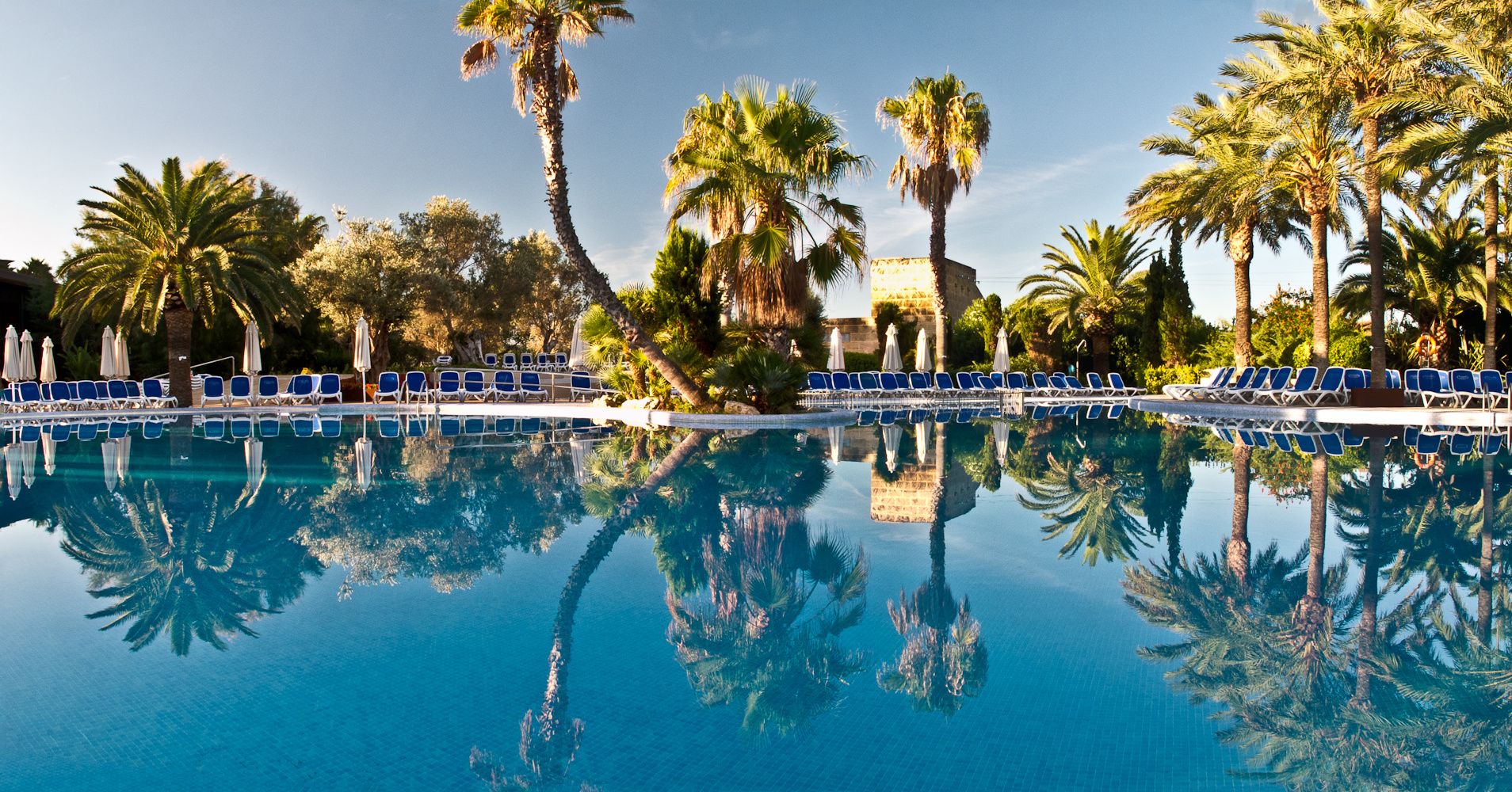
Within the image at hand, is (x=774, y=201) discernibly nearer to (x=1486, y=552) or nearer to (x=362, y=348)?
(x=1486, y=552)

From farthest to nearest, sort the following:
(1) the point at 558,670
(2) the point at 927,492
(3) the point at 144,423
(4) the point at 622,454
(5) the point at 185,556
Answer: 1. (3) the point at 144,423
2. (4) the point at 622,454
3. (2) the point at 927,492
4. (5) the point at 185,556
5. (1) the point at 558,670

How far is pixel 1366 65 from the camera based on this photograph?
1681 centimetres

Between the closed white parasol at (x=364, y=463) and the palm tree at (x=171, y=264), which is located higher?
the palm tree at (x=171, y=264)

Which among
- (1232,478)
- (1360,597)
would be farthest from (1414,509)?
(1360,597)

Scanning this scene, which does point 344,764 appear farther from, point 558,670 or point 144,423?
point 144,423

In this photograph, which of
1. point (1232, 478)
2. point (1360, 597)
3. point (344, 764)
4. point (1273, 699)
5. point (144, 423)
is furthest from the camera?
point (144, 423)

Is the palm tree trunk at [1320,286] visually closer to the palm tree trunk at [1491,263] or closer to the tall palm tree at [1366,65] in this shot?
the tall palm tree at [1366,65]

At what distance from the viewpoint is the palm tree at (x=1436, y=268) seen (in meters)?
21.6

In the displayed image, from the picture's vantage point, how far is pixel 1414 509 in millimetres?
6344

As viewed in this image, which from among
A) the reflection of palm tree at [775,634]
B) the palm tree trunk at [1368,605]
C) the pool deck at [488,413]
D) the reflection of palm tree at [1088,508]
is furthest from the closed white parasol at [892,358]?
the reflection of palm tree at [775,634]

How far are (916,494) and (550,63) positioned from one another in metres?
11.0

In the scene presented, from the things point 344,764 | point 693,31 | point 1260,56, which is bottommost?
point 344,764

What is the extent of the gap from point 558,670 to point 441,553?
2303 millimetres

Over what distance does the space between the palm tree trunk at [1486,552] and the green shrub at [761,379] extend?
9712mm
